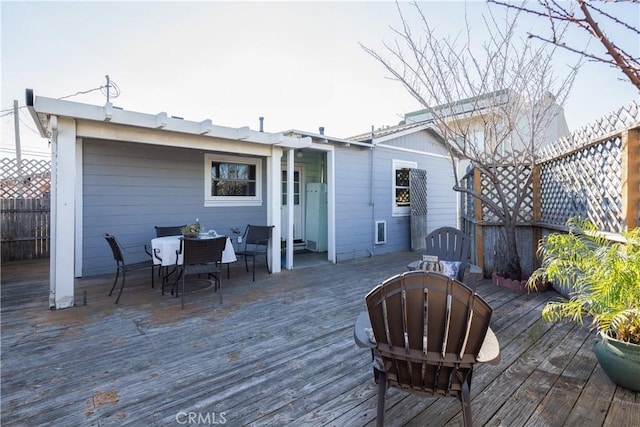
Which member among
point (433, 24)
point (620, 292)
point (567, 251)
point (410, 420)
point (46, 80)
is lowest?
point (410, 420)

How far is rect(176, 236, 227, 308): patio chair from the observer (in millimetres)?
3751

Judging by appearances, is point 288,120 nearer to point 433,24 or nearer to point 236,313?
point 433,24

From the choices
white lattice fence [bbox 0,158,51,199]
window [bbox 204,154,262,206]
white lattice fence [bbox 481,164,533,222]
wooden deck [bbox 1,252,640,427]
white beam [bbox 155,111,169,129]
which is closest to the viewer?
wooden deck [bbox 1,252,640,427]

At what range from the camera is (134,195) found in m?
5.45

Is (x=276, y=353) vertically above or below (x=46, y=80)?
below

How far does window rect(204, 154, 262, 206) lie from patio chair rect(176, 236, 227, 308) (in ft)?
8.18

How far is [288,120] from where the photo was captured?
32.3ft

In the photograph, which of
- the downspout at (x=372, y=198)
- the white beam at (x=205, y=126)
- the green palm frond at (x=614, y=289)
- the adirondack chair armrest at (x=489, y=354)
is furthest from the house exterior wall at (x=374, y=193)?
the adirondack chair armrest at (x=489, y=354)

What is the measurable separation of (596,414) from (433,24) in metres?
4.54

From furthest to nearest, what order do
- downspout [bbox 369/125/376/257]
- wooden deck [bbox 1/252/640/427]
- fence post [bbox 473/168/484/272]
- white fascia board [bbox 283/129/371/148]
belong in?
downspout [bbox 369/125/376/257] → white fascia board [bbox 283/129/371/148] → fence post [bbox 473/168/484/272] → wooden deck [bbox 1/252/640/427]

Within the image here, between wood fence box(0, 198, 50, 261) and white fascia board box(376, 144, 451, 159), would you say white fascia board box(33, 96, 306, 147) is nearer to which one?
wood fence box(0, 198, 50, 261)

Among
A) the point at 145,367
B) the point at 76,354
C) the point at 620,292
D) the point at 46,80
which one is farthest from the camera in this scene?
the point at 46,80

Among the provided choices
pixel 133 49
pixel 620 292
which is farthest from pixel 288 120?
pixel 620 292

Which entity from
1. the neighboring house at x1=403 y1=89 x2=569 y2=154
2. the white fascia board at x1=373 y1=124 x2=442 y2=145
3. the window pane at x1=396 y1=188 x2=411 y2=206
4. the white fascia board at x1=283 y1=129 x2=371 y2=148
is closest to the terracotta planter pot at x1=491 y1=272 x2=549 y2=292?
the neighboring house at x1=403 y1=89 x2=569 y2=154
